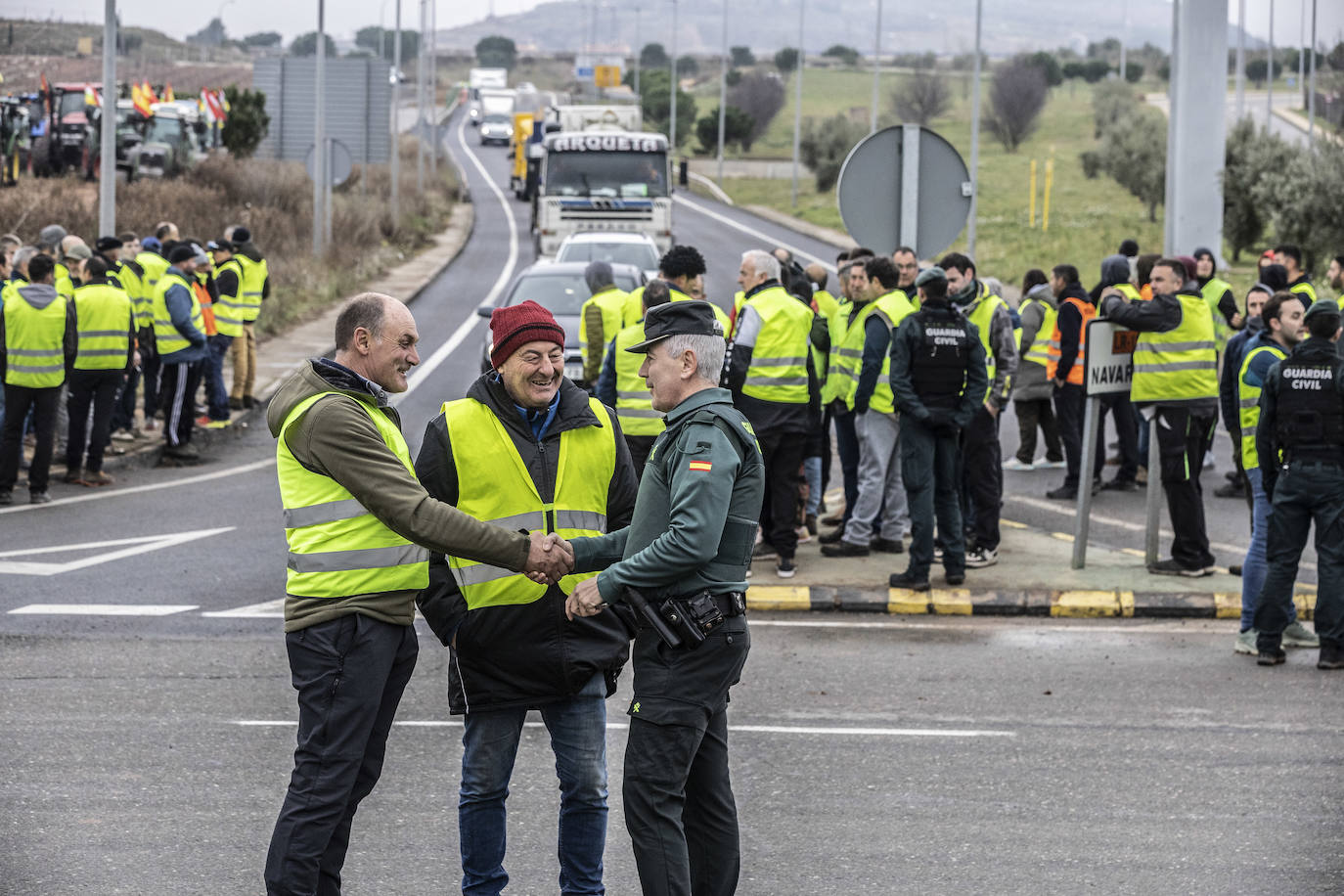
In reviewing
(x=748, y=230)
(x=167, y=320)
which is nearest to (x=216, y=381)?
(x=167, y=320)

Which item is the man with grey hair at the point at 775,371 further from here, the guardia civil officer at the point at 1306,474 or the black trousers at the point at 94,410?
the black trousers at the point at 94,410

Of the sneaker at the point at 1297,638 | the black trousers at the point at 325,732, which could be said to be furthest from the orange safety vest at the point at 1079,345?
the black trousers at the point at 325,732

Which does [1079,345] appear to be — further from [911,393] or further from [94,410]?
[94,410]

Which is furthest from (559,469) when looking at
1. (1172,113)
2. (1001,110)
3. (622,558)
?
(1001,110)

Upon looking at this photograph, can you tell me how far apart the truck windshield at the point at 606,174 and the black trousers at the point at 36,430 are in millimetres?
17144

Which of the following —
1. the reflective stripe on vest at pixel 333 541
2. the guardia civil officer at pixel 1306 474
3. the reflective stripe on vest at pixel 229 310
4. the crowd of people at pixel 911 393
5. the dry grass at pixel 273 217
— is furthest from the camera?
the dry grass at pixel 273 217

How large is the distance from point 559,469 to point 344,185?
50.9 m

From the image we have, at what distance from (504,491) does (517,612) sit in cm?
37

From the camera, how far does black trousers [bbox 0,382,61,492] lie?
44.2 ft

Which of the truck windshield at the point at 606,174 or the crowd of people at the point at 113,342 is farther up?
the truck windshield at the point at 606,174

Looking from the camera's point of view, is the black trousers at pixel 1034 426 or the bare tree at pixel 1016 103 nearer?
the black trousers at pixel 1034 426

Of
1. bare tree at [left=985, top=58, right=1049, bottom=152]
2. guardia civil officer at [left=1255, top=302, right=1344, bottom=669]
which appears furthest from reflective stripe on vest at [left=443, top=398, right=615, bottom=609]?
bare tree at [left=985, top=58, right=1049, bottom=152]

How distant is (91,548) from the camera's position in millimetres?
11961

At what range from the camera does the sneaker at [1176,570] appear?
11.0 metres
